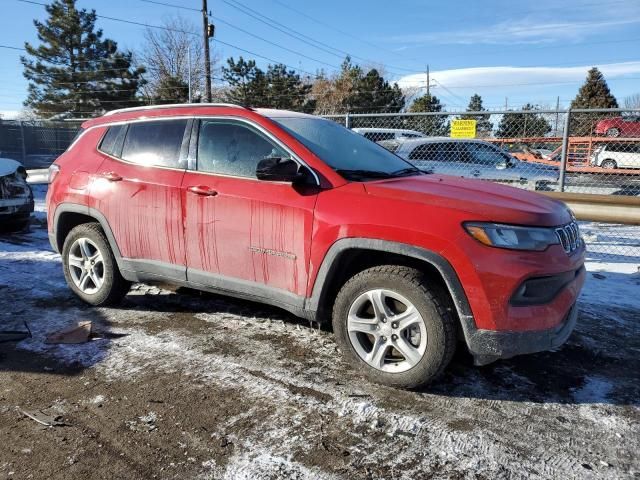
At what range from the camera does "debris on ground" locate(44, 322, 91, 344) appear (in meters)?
3.80

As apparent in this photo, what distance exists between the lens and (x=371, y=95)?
45406 millimetres

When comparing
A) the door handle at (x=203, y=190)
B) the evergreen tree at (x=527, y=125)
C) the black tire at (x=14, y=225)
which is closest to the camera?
the door handle at (x=203, y=190)

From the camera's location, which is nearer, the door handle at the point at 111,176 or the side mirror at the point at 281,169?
the side mirror at the point at 281,169

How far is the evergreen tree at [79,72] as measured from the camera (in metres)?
37.3

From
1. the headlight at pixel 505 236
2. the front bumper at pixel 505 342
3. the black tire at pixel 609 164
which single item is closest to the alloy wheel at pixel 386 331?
the front bumper at pixel 505 342

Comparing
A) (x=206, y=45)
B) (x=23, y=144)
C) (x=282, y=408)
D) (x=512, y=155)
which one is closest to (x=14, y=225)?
(x=282, y=408)

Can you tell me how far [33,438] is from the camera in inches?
102

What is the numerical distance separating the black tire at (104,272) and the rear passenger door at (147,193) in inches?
9.2

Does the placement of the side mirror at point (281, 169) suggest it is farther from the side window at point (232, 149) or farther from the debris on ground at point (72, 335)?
the debris on ground at point (72, 335)

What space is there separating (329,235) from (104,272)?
7.85 feet

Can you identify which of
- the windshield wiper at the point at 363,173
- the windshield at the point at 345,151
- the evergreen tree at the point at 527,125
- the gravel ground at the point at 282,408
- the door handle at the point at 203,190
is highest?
the evergreen tree at the point at 527,125

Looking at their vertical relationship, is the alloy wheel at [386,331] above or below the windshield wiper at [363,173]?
below

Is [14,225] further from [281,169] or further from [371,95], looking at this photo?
[371,95]

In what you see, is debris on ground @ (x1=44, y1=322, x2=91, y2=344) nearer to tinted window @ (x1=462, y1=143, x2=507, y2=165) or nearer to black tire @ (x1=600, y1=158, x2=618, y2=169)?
tinted window @ (x1=462, y1=143, x2=507, y2=165)
